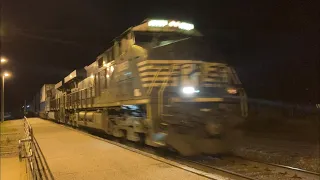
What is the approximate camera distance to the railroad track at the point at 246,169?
8055mm

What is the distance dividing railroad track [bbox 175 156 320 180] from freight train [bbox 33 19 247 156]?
0.44m

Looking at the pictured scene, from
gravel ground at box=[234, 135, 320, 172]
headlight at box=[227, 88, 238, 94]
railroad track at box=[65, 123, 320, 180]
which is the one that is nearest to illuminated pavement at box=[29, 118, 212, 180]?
railroad track at box=[65, 123, 320, 180]

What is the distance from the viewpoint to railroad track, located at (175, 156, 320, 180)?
317 inches

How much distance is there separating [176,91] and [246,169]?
111 inches

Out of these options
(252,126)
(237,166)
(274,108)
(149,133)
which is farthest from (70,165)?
(274,108)

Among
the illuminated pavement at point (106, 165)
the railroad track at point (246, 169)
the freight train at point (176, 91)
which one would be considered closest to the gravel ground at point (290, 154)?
the railroad track at point (246, 169)

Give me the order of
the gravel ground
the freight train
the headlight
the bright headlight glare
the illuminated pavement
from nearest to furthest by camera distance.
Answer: the illuminated pavement < the freight train < the bright headlight glare < the gravel ground < the headlight

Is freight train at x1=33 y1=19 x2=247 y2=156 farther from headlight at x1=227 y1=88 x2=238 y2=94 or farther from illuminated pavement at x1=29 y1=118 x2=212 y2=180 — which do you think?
illuminated pavement at x1=29 y1=118 x2=212 y2=180

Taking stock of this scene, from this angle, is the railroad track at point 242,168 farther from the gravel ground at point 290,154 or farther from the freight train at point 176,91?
the gravel ground at point 290,154

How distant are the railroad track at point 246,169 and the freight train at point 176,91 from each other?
443 mm

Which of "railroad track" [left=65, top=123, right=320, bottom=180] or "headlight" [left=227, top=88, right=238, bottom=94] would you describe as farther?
"headlight" [left=227, top=88, right=238, bottom=94]

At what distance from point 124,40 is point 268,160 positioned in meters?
6.13

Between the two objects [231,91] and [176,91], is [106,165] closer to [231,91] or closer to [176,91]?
[176,91]

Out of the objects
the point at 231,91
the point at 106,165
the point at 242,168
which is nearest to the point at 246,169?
the point at 242,168
